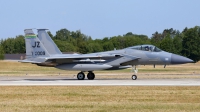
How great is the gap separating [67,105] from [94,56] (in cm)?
1717

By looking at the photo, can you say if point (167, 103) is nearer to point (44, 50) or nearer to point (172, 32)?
point (44, 50)

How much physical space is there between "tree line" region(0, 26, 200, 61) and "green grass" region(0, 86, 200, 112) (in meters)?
79.2

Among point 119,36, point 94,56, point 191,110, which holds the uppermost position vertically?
point 119,36

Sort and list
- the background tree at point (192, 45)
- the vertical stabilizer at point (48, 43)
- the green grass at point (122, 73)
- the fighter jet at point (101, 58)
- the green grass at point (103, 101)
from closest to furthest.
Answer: the green grass at point (103, 101)
the fighter jet at point (101, 58)
the vertical stabilizer at point (48, 43)
the green grass at point (122, 73)
the background tree at point (192, 45)

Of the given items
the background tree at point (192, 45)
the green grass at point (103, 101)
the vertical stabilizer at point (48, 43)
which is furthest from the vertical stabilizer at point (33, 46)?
the background tree at point (192, 45)

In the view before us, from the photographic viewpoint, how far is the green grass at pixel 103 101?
15.1 m

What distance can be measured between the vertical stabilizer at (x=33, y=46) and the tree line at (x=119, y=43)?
66.3m

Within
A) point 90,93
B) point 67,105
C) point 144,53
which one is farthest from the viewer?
point 144,53

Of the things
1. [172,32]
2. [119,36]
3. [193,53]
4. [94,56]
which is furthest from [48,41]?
[172,32]

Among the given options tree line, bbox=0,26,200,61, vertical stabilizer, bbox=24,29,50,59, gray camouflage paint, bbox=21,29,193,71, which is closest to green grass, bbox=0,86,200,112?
gray camouflage paint, bbox=21,29,193,71

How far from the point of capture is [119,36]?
129m

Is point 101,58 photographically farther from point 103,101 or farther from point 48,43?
point 103,101

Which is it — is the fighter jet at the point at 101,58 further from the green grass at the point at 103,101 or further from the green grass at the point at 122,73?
the green grass at the point at 103,101

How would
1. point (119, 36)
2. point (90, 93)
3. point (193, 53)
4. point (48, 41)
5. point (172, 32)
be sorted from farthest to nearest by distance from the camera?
point (172, 32) < point (119, 36) < point (193, 53) < point (48, 41) < point (90, 93)
